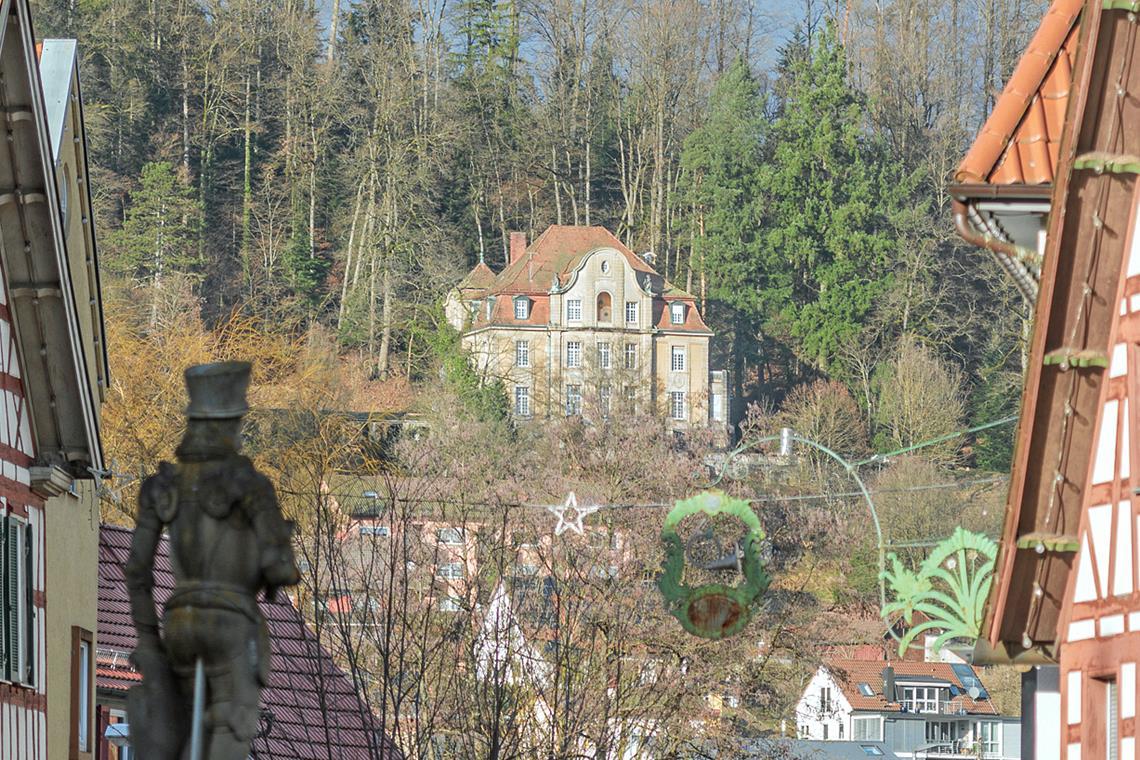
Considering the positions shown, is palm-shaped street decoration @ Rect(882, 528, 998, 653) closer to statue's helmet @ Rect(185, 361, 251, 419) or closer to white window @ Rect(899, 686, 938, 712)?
statue's helmet @ Rect(185, 361, 251, 419)

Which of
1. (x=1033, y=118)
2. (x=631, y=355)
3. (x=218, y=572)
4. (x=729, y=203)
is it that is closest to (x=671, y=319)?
(x=729, y=203)

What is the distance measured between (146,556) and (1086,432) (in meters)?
8.44

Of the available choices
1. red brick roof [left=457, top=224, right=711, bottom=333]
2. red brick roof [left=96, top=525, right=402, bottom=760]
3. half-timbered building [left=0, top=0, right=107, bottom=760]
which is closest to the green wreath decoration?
red brick roof [left=96, top=525, right=402, bottom=760]

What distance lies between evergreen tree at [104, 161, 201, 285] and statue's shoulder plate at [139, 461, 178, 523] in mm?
95602

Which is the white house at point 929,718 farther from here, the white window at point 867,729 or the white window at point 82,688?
the white window at point 82,688

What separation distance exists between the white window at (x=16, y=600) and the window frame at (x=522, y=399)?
94.8 m

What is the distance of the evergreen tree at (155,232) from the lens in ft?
351

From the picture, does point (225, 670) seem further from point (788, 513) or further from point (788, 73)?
point (788, 73)

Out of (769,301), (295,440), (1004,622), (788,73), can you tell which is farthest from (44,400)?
(788,73)

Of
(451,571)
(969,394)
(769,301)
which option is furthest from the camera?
(769,301)

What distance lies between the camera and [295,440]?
6656 centimetres

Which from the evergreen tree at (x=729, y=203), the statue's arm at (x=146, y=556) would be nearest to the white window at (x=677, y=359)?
the evergreen tree at (x=729, y=203)

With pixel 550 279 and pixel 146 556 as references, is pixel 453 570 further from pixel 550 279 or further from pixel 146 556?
pixel 550 279

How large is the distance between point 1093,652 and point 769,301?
11102 cm
